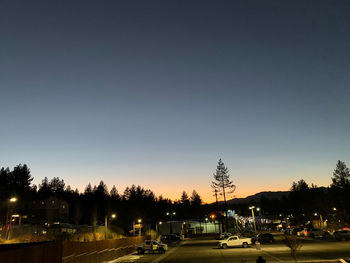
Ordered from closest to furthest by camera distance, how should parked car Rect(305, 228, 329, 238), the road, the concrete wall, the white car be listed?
1. the concrete wall
2. the road
3. the white car
4. parked car Rect(305, 228, 329, 238)

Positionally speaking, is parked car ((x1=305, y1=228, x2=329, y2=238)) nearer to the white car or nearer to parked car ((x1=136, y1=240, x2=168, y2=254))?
the white car

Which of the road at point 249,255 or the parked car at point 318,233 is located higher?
the road at point 249,255

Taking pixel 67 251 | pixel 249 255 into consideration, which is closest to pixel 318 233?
pixel 249 255

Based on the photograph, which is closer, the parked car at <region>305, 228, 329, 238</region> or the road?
the road

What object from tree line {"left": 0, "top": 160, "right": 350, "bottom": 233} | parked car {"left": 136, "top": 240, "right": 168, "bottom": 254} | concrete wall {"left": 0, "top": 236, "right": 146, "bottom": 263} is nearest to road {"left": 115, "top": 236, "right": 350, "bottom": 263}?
concrete wall {"left": 0, "top": 236, "right": 146, "bottom": 263}

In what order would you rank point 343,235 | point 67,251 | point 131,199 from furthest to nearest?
1. point 131,199
2. point 343,235
3. point 67,251

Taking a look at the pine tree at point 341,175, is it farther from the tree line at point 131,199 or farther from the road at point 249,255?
the road at point 249,255

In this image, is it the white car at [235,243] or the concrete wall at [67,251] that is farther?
the white car at [235,243]

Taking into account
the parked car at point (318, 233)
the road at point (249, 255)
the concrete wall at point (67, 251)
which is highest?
the concrete wall at point (67, 251)

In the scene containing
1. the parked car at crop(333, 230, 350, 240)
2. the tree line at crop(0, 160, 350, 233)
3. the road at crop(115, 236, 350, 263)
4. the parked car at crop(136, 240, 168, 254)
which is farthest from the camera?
the tree line at crop(0, 160, 350, 233)

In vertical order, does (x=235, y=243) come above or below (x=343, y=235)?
above

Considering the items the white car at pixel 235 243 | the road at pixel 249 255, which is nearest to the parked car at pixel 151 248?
the road at pixel 249 255

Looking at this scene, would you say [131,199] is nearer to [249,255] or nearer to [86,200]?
[86,200]

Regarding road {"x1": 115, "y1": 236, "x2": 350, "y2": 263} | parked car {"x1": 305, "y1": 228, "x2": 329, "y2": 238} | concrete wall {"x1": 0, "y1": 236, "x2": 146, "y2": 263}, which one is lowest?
parked car {"x1": 305, "y1": 228, "x2": 329, "y2": 238}
